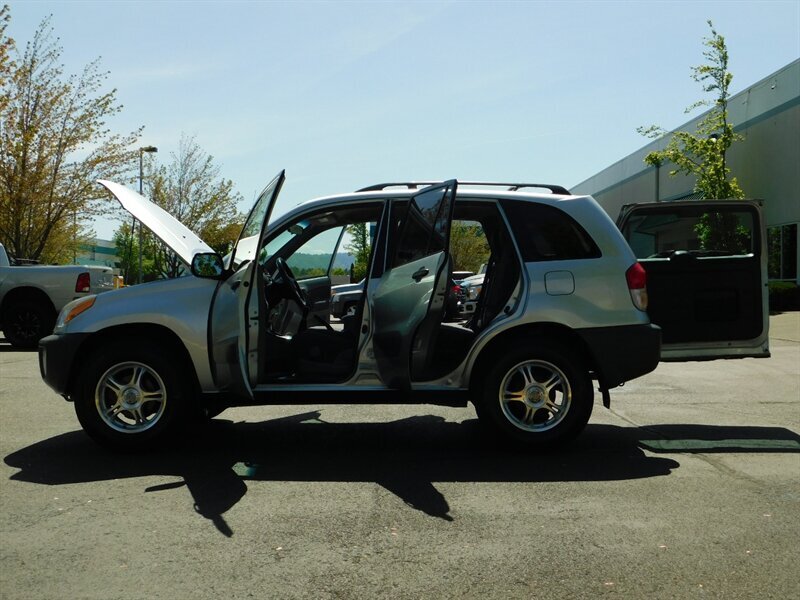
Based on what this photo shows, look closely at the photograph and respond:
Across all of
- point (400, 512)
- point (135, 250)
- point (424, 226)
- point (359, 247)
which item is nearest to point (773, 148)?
point (359, 247)

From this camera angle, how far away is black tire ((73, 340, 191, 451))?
21.1 feet

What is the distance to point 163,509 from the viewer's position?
504 centimetres

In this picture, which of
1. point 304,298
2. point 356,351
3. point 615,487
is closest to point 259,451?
point 356,351

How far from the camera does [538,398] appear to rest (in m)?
6.54

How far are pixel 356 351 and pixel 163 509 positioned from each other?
2.00 m

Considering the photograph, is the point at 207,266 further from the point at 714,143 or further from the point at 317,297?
the point at 714,143

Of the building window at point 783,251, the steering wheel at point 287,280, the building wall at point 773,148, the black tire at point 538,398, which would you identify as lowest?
the black tire at point 538,398

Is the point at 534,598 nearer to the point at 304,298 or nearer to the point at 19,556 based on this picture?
the point at 19,556

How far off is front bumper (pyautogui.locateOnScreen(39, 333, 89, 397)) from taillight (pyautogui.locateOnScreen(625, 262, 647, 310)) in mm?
4016

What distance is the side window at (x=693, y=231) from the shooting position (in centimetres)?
833

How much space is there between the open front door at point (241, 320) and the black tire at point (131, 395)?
0.35 meters

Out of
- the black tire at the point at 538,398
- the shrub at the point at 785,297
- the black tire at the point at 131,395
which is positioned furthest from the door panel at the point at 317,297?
the shrub at the point at 785,297

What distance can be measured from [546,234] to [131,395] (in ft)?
10.8

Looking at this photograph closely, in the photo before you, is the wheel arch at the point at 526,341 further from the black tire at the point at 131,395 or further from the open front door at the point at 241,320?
the black tire at the point at 131,395
